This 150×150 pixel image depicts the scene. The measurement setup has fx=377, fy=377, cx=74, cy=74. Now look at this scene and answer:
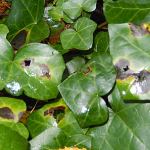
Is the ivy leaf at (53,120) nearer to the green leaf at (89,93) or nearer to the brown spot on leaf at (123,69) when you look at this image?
the green leaf at (89,93)

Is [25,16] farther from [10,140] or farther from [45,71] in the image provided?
[10,140]

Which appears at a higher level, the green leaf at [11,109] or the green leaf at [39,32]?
the green leaf at [39,32]

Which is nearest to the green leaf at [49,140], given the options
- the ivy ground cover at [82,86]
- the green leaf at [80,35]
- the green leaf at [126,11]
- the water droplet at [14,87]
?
the ivy ground cover at [82,86]

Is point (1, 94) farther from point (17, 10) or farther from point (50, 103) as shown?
point (17, 10)

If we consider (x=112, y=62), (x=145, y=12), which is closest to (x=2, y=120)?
(x=112, y=62)

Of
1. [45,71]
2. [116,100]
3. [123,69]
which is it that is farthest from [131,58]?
[45,71]
